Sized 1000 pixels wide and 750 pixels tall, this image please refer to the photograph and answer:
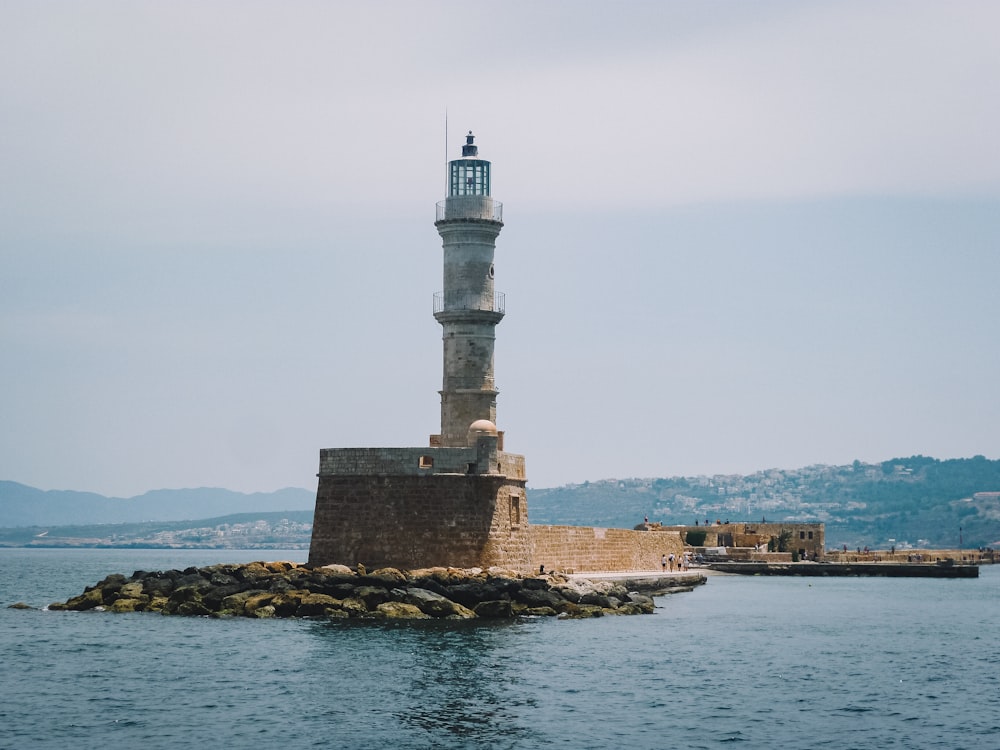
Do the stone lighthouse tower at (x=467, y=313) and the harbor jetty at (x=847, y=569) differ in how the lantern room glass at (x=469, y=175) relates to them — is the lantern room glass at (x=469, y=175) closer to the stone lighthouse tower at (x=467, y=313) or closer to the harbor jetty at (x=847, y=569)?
the stone lighthouse tower at (x=467, y=313)

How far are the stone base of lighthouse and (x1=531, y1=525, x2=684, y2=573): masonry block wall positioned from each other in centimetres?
292

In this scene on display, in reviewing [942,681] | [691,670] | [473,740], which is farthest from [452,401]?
[473,740]

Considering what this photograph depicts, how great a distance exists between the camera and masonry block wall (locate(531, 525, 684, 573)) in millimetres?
41062

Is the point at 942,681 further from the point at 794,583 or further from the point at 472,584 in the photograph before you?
the point at 794,583

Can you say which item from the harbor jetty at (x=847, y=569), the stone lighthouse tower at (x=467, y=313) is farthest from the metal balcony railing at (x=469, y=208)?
the harbor jetty at (x=847, y=569)

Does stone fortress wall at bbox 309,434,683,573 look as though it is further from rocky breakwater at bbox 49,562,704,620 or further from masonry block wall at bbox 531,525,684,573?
masonry block wall at bbox 531,525,684,573

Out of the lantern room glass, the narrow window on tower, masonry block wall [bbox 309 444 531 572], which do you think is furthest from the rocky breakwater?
the lantern room glass

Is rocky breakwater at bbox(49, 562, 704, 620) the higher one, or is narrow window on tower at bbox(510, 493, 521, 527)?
narrow window on tower at bbox(510, 493, 521, 527)

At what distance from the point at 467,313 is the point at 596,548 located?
10.3 meters

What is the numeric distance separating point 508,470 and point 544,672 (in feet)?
40.5

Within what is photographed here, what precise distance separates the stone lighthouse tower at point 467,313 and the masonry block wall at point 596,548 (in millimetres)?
3961

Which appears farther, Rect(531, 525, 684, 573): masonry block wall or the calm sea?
Rect(531, 525, 684, 573): masonry block wall

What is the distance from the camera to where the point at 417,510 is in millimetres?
36812

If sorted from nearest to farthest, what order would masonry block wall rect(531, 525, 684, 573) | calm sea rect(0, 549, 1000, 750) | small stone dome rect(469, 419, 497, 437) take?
calm sea rect(0, 549, 1000, 750), small stone dome rect(469, 419, 497, 437), masonry block wall rect(531, 525, 684, 573)
